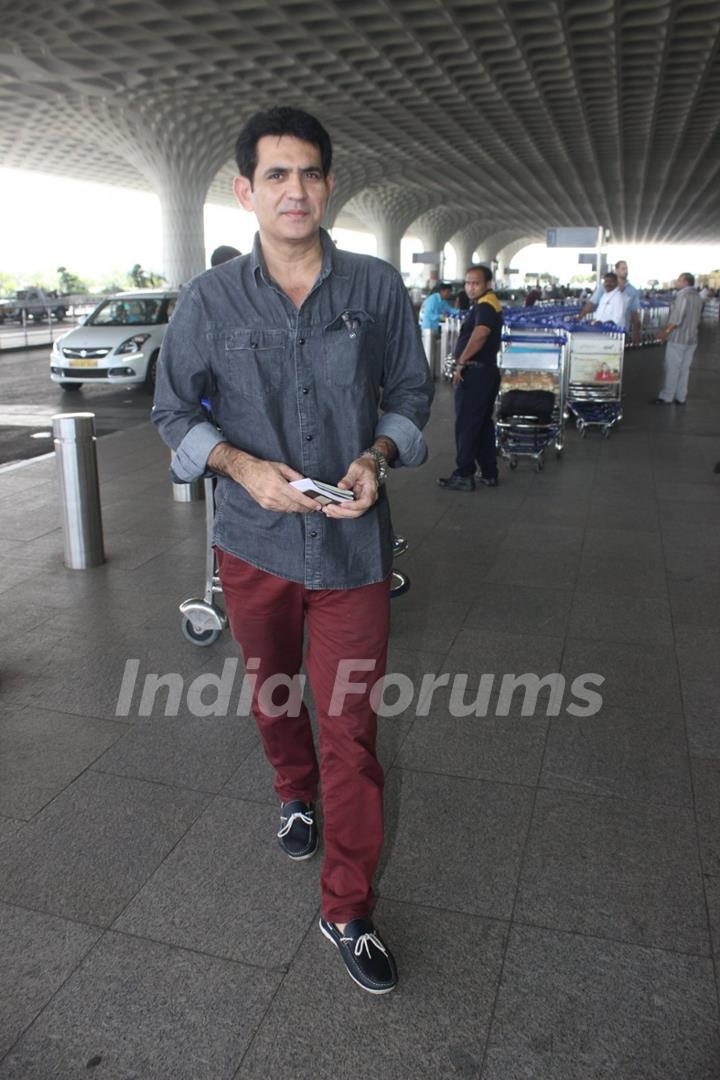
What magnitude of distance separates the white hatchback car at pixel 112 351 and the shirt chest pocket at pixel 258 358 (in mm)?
12014

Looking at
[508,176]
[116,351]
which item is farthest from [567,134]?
[116,351]

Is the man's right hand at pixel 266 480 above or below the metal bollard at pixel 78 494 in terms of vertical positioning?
above

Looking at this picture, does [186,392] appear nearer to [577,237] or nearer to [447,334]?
[447,334]

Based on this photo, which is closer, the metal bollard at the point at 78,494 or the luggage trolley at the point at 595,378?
the metal bollard at the point at 78,494

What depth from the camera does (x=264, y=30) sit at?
24516mm

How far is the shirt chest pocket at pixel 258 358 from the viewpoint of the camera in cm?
219

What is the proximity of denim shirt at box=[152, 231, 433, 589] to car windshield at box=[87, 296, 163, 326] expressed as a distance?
45.3ft

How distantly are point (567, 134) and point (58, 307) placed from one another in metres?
23.8

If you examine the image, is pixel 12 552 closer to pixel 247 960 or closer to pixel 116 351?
pixel 247 960

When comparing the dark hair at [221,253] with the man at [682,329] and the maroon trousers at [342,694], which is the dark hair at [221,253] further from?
the man at [682,329]

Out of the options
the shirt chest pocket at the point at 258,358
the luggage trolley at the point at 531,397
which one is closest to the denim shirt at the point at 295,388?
the shirt chest pocket at the point at 258,358

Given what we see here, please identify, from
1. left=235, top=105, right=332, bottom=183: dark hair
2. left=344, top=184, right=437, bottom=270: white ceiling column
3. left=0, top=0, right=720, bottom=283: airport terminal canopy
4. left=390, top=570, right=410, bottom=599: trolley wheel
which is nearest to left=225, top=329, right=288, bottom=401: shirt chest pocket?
left=235, top=105, right=332, bottom=183: dark hair

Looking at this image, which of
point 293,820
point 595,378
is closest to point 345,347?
point 293,820

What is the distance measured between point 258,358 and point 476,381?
18.6 ft
